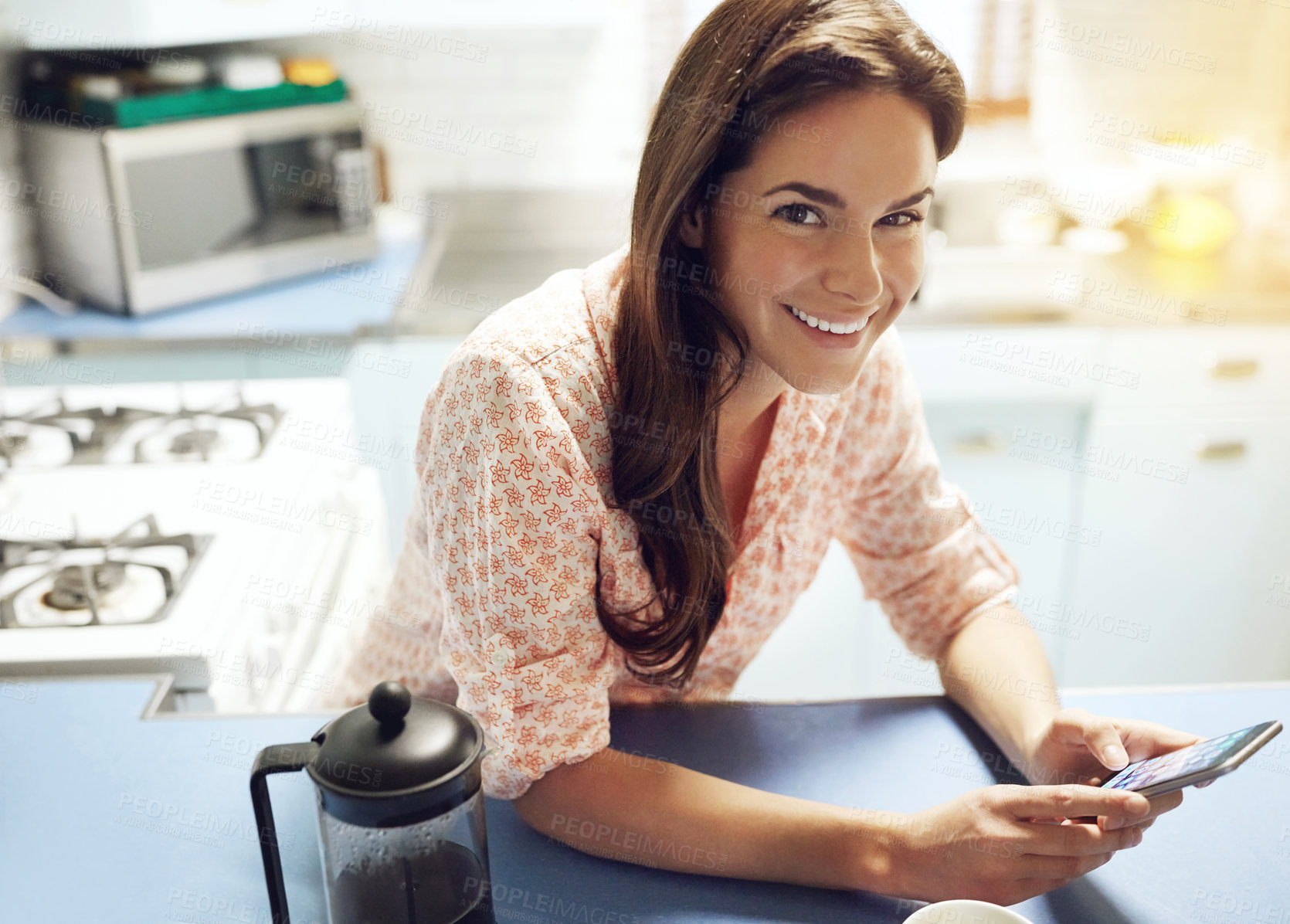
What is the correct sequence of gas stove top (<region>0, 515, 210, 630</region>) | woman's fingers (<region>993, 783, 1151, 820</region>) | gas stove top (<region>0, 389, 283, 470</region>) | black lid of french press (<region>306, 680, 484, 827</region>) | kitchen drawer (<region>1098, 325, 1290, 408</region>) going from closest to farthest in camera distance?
black lid of french press (<region>306, 680, 484, 827</region>) → woman's fingers (<region>993, 783, 1151, 820</region>) → gas stove top (<region>0, 515, 210, 630</region>) → gas stove top (<region>0, 389, 283, 470</region>) → kitchen drawer (<region>1098, 325, 1290, 408</region>)

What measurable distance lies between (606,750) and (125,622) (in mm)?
643

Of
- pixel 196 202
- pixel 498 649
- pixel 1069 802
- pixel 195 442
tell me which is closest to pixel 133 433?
pixel 195 442

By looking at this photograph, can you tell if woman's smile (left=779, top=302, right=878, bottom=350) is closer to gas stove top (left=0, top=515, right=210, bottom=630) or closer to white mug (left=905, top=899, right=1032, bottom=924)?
white mug (left=905, top=899, right=1032, bottom=924)

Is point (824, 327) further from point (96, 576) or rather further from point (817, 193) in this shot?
point (96, 576)

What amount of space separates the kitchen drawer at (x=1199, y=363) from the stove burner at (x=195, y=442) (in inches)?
65.7

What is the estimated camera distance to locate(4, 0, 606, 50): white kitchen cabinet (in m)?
2.08

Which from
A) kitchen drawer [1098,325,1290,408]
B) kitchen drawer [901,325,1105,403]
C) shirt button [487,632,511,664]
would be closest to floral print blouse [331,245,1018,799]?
shirt button [487,632,511,664]

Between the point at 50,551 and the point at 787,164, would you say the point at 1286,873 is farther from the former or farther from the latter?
Result: the point at 50,551

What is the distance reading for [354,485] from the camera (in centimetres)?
185

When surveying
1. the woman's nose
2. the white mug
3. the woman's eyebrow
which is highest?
the woman's eyebrow

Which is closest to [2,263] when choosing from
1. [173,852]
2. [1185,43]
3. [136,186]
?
[136,186]

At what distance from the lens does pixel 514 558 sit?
897 millimetres

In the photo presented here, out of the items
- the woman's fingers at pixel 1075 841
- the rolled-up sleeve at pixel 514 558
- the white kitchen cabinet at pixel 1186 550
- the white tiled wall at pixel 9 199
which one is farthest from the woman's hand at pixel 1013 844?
the white tiled wall at pixel 9 199

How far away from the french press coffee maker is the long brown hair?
26 cm
